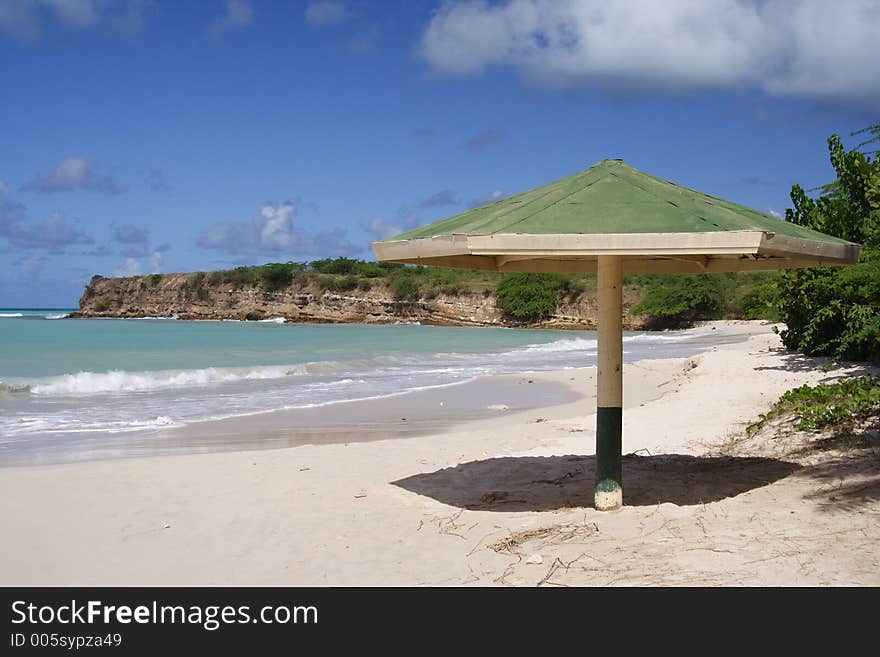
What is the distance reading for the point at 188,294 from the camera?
95125 mm

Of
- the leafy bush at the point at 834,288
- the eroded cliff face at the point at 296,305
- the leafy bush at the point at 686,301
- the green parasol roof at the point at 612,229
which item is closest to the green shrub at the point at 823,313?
the leafy bush at the point at 834,288

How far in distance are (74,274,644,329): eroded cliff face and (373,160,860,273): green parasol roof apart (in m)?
59.8

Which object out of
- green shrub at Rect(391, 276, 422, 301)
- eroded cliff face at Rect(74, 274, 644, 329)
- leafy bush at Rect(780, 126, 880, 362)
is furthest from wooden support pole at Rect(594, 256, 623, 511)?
green shrub at Rect(391, 276, 422, 301)

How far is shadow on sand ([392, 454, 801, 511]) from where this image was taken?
635 centimetres

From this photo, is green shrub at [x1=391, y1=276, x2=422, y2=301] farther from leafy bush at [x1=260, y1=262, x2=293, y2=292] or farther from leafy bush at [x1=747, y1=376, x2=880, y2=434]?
leafy bush at [x1=747, y1=376, x2=880, y2=434]

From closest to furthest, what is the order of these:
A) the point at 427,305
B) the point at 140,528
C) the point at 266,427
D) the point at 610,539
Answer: the point at 610,539 < the point at 140,528 < the point at 266,427 < the point at 427,305

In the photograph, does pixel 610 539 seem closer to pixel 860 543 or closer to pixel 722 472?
pixel 860 543

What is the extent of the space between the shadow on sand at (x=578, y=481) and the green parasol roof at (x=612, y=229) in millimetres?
1805

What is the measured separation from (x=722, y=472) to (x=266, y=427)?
702 cm

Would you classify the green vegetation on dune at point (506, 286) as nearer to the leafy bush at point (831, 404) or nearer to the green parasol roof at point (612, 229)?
the leafy bush at point (831, 404)

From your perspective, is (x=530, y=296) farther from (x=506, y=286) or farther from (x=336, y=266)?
(x=336, y=266)
